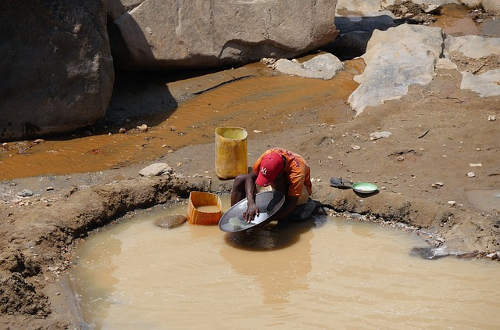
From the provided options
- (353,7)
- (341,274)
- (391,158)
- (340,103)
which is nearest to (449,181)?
(391,158)

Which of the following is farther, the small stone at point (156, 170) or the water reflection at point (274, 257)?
the small stone at point (156, 170)

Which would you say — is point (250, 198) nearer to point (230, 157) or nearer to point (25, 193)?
point (230, 157)

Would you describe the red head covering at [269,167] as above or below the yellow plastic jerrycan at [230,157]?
above

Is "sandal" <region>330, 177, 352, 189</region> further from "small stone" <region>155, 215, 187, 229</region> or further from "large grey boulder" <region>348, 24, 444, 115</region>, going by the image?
"large grey boulder" <region>348, 24, 444, 115</region>

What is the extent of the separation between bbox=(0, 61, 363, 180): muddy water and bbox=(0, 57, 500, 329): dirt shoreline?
10.2 inches

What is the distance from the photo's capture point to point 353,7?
50.7ft

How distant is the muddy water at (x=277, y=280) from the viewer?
5320 mm

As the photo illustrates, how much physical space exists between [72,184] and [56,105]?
1.75 metres

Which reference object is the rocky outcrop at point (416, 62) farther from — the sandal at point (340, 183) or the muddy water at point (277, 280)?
the muddy water at point (277, 280)

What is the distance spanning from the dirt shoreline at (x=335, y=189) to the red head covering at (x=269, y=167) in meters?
1.10

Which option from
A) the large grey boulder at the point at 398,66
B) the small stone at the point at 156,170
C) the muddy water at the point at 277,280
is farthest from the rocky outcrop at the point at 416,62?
the muddy water at the point at 277,280

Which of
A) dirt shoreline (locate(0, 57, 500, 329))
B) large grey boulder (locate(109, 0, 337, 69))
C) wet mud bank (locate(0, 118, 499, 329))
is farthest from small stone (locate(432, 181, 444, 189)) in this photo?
large grey boulder (locate(109, 0, 337, 69))

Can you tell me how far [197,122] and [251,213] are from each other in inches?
132

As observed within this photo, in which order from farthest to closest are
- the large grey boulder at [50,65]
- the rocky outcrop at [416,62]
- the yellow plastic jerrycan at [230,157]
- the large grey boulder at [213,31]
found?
the large grey boulder at [213,31] < the rocky outcrop at [416,62] < the large grey boulder at [50,65] < the yellow plastic jerrycan at [230,157]
